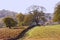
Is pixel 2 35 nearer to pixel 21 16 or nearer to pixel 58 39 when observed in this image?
pixel 58 39

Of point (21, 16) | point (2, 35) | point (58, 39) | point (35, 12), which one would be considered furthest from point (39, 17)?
point (58, 39)

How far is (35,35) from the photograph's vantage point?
22.1 metres

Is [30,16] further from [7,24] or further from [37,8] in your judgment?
[7,24]

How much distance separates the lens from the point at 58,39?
1908 cm

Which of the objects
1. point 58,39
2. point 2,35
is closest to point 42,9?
point 2,35

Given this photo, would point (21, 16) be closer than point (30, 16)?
No

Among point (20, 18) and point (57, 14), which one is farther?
point (20, 18)

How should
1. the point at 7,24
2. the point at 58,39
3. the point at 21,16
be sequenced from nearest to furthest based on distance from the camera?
the point at 58,39, the point at 7,24, the point at 21,16

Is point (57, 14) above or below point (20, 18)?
above

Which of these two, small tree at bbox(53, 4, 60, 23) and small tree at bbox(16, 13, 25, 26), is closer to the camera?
small tree at bbox(53, 4, 60, 23)

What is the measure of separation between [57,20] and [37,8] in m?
14.0

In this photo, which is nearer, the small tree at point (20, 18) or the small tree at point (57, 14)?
the small tree at point (57, 14)

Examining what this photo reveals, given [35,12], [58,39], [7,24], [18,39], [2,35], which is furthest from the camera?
[35,12]

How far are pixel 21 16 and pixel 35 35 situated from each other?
3904cm
